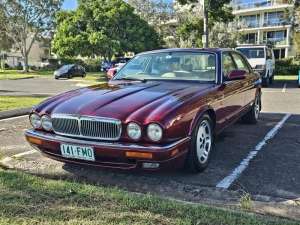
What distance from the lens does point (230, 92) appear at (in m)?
5.91

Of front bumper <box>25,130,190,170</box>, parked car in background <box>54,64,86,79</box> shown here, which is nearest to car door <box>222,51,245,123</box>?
front bumper <box>25,130,190,170</box>

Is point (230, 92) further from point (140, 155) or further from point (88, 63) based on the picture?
point (88, 63)

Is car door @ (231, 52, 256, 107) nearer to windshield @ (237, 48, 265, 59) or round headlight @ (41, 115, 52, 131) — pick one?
round headlight @ (41, 115, 52, 131)

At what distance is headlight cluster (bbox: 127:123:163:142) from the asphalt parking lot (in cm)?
62

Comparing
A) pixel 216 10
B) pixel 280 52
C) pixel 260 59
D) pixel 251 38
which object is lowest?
pixel 260 59

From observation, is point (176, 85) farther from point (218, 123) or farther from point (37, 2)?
point (37, 2)

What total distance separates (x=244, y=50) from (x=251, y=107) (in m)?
11.6

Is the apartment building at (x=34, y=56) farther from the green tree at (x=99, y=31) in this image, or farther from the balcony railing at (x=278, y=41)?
the green tree at (x=99, y=31)

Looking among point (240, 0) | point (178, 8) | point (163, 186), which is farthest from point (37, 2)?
point (163, 186)

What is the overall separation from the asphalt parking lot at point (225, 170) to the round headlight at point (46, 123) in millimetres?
590

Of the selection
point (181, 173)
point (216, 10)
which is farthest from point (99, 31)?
point (181, 173)

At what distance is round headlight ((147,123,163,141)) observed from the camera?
4055mm

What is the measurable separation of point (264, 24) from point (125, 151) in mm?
55745

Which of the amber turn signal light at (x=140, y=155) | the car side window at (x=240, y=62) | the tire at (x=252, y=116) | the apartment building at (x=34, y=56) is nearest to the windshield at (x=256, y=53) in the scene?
the tire at (x=252, y=116)
